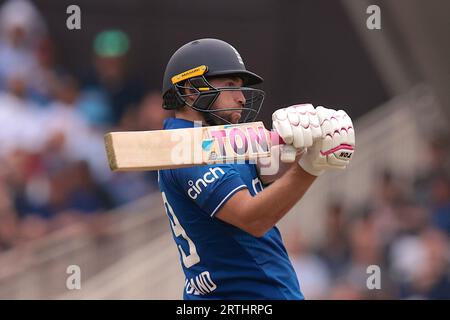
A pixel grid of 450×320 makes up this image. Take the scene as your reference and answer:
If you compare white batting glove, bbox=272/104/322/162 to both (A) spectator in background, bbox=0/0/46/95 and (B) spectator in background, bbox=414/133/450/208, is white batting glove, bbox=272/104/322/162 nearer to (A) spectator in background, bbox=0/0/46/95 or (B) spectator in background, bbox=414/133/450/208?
(B) spectator in background, bbox=414/133/450/208

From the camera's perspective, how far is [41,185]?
30.6 ft

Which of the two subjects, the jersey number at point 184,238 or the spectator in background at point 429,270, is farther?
the spectator in background at point 429,270

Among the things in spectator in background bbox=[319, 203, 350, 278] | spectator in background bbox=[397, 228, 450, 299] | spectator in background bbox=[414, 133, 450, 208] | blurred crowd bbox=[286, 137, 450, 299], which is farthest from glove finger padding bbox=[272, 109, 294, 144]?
spectator in background bbox=[414, 133, 450, 208]

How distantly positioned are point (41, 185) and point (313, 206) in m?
2.66

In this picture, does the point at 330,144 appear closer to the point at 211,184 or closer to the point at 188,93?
the point at 211,184

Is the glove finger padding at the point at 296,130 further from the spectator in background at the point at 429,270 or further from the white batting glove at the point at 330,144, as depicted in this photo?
the spectator in background at the point at 429,270

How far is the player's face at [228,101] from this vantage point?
438 centimetres

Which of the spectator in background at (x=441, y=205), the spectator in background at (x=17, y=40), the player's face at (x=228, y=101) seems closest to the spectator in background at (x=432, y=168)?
the spectator in background at (x=441, y=205)

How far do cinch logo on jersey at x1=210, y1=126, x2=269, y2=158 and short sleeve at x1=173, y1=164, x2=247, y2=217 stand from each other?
15 centimetres

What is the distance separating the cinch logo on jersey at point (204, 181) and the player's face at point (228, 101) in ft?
0.92
